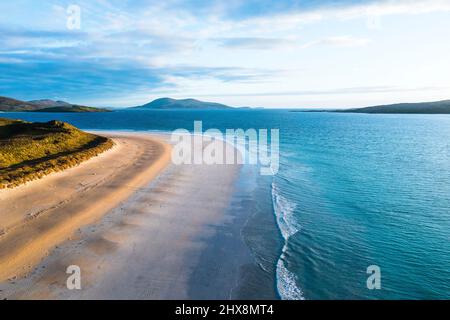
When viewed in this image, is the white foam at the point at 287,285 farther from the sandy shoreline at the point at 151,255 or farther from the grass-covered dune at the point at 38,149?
the grass-covered dune at the point at 38,149

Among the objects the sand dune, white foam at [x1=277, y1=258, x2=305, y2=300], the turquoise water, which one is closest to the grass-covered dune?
the sand dune

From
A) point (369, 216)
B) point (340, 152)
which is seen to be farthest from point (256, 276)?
point (340, 152)

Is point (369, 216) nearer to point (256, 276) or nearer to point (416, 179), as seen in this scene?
point (256, 276)

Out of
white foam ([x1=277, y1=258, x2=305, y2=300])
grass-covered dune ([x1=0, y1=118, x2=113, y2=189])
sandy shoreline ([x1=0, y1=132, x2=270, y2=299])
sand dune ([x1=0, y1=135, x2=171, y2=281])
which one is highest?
grass-covered dune ([x1=0, y1=118, x2=113, y2=189])

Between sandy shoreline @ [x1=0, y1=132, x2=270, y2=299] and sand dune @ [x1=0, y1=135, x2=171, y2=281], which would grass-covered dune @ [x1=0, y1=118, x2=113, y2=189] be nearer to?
sand dune @ [x1=0, y1=135, x2=171, y2=281]

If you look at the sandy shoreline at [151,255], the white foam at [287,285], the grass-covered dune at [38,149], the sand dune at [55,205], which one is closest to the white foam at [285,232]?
the white foam at [287,285]

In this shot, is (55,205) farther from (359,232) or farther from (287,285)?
(359,232)
